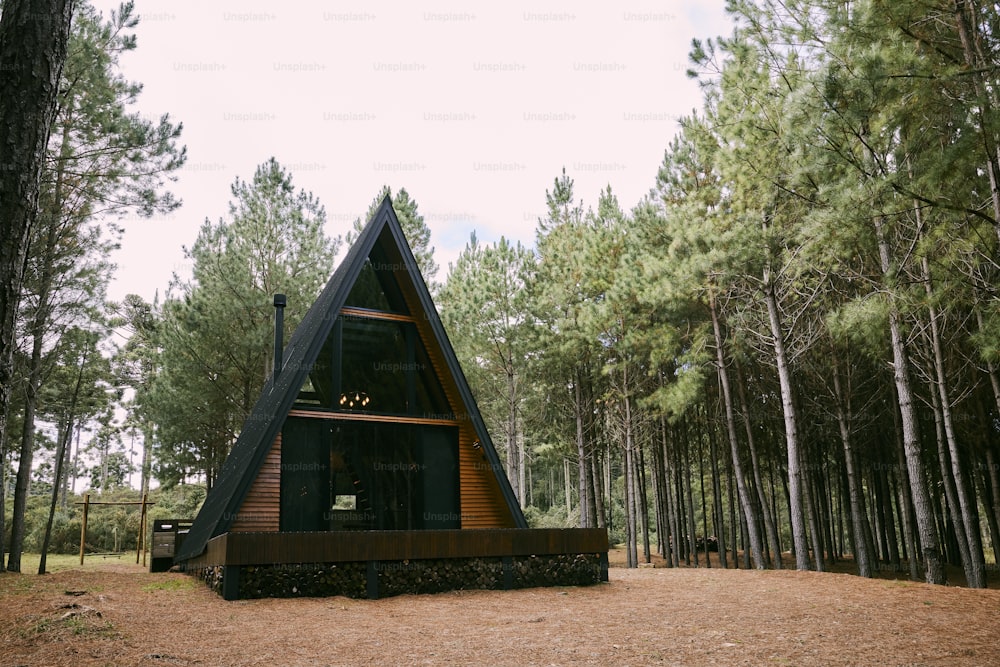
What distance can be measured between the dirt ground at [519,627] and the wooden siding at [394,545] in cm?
50

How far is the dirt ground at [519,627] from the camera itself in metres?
4.58

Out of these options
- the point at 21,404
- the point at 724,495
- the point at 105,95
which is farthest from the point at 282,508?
the point at 724,495

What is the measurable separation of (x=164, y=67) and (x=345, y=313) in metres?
6.18

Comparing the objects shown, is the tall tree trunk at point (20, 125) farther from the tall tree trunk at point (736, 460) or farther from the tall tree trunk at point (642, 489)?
the tall tree trunk at point (642, 489)

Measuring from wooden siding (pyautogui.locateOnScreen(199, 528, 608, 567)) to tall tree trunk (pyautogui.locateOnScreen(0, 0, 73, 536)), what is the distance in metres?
4.71

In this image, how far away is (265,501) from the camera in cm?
977

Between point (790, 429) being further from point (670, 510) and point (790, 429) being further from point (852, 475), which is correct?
point (670, 510)

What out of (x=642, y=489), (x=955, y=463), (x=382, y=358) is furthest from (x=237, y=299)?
(x=955, y=463)

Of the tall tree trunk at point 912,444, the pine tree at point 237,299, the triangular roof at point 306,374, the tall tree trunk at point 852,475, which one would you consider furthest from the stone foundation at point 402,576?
the pine tree at point 237,299

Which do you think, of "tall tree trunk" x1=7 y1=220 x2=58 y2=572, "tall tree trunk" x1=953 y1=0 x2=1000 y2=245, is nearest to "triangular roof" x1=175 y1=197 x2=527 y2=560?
"tall tree trunk" x1=7 y1=220 x2=58 y2=572

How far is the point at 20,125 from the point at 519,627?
5.16m

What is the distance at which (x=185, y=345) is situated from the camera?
18375mm

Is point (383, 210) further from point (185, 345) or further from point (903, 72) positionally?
point (185, 345)

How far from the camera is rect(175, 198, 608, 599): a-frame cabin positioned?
26.8ft
